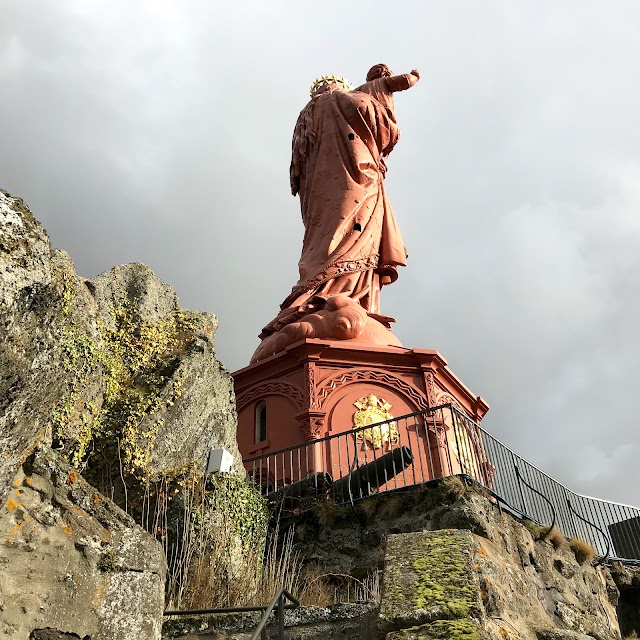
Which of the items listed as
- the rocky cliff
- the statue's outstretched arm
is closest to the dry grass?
the rocky cliff

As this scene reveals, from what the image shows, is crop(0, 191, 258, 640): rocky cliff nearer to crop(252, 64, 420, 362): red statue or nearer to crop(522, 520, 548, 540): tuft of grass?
crop(522, 520, 548, 540): tuft of grass

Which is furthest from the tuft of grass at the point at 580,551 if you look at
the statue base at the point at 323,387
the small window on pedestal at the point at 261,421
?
the small window on pedestal at the point at 261,421

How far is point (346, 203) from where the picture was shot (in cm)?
1717

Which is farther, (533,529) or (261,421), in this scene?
(261,421)

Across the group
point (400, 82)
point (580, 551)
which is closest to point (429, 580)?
point (580, 551)

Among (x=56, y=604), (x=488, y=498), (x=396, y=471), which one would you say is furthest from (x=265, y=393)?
(x=56, y=604)

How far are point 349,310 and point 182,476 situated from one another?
28.7 ft

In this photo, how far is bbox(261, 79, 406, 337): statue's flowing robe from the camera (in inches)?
616

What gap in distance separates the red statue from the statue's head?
1.2 inches

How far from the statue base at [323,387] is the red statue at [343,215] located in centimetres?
60

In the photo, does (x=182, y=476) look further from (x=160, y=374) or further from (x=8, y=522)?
(x=8, y=522)

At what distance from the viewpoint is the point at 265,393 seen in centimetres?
1298

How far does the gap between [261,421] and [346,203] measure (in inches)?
275

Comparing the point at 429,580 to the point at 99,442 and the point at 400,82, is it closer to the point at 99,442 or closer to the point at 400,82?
the point at 99,442
